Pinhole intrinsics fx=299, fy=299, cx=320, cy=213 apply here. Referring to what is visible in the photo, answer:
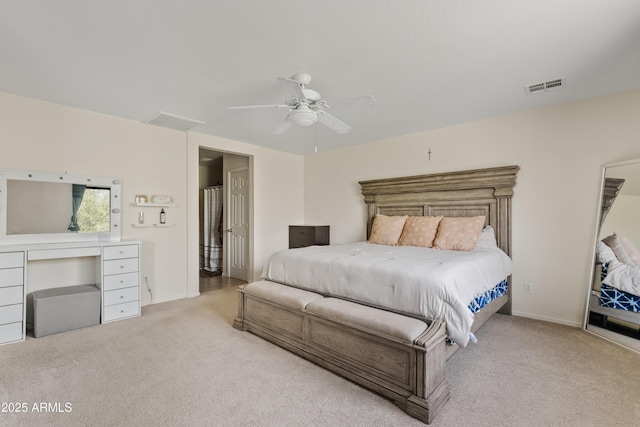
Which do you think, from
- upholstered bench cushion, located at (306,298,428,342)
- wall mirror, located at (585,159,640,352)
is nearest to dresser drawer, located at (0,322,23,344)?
upholstered bench cushion, located at (306,298,428,342)

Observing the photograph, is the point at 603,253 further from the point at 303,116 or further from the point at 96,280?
the point at 96,280

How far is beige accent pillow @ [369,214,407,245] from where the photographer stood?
160 inches

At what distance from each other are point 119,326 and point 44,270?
101 centimetres

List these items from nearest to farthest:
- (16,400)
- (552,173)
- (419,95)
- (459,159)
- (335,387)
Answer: (16,400) < (335,387) < (419,95) < (552,173) < (459,159)

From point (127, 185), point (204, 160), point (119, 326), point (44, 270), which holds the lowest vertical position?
point (119, 326)

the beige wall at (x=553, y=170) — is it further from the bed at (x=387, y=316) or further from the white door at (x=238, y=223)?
the white door at (x=238, y=223)

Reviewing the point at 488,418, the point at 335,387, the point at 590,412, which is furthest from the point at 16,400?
the point at 590,412

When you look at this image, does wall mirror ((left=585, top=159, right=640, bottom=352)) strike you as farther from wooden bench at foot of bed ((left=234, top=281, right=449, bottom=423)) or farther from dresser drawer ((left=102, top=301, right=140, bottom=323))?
dresser drawer ((left=102, top=301, right=140, bottom=323))

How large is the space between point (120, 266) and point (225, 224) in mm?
2570

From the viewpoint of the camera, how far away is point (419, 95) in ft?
10.0

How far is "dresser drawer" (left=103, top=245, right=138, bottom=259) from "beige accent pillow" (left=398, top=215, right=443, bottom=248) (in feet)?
10.7

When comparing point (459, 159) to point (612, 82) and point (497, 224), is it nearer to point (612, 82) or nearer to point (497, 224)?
point (497, 224)

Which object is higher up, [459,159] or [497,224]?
[459,159]

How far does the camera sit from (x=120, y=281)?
11.0ft
